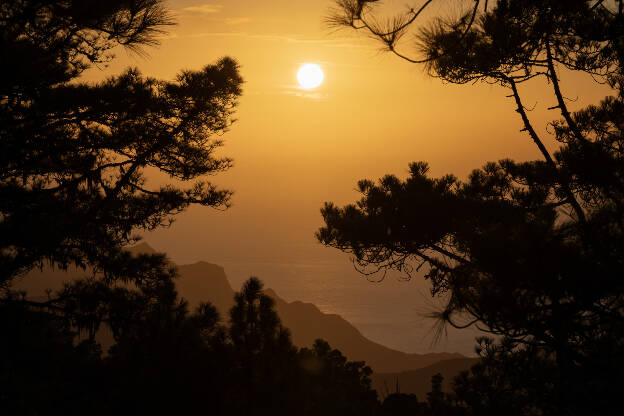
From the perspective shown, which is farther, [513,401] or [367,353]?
[367,353]

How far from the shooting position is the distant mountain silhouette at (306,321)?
→ 59.8m

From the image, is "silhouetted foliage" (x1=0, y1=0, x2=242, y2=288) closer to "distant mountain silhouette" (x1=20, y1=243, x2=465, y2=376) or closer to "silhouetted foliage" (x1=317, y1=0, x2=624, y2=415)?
"silhouetted foliage" (x1=317, y1=0, x2=624, y2=415)

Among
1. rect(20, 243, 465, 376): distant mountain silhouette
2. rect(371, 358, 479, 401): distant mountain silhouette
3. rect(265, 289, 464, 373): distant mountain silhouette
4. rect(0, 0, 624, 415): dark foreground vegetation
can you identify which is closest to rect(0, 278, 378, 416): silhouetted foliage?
rect(0, 0, 624, 415): dark foreground vegetation

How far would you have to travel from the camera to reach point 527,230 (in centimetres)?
287

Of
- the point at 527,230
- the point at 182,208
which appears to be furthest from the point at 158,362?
the point at 527,230

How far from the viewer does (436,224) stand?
6.41m

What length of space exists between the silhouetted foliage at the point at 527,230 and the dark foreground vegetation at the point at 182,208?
0.11ft

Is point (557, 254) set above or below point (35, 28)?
below

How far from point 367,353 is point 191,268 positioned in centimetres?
3526

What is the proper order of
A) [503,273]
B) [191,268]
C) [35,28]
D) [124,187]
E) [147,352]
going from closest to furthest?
[503,273]
[35,28]
[147,352]
[124,187]
[191,268]

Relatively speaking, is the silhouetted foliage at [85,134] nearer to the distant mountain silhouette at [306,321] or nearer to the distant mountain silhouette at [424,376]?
the distant mountain silhouette at [424,376]

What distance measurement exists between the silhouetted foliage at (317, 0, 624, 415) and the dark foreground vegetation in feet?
0.11

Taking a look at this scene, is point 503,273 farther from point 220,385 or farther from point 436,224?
point 220,385

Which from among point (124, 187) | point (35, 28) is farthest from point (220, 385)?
point (35, 28)
